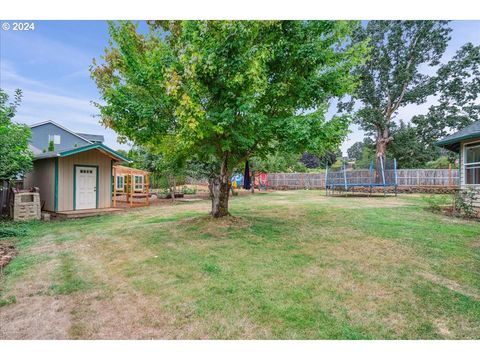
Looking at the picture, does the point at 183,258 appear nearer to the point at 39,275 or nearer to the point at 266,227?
the point at 39,275

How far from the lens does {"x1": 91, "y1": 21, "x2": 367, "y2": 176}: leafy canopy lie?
16.6ft

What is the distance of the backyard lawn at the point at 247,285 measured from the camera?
2.48 m

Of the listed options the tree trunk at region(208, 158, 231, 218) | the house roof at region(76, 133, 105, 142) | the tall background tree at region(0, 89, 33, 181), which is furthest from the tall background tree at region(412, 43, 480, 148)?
the house roof at region(76, 133, 105, 142)

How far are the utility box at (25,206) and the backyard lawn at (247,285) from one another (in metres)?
3.23

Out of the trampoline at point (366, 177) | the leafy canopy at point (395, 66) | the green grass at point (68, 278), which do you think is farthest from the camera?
the leafy canopy at point (395, 66)

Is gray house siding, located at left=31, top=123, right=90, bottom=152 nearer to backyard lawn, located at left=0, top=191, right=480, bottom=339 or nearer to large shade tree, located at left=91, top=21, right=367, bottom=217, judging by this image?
large shade tree, located at left=91, top=21, right=367, bottom=217

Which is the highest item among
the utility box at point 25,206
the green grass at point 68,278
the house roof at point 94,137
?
the house roof at point 94,137

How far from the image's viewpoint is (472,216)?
25.8ft

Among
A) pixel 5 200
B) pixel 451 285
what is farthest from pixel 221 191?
pixel 5 200

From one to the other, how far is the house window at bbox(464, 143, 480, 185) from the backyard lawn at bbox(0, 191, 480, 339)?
4.55 meters

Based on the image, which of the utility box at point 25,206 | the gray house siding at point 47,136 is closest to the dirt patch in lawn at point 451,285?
the utility box at point 25,206

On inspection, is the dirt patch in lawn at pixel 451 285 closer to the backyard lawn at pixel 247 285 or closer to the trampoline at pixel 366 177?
the backyard lawn at pixel 247 285
